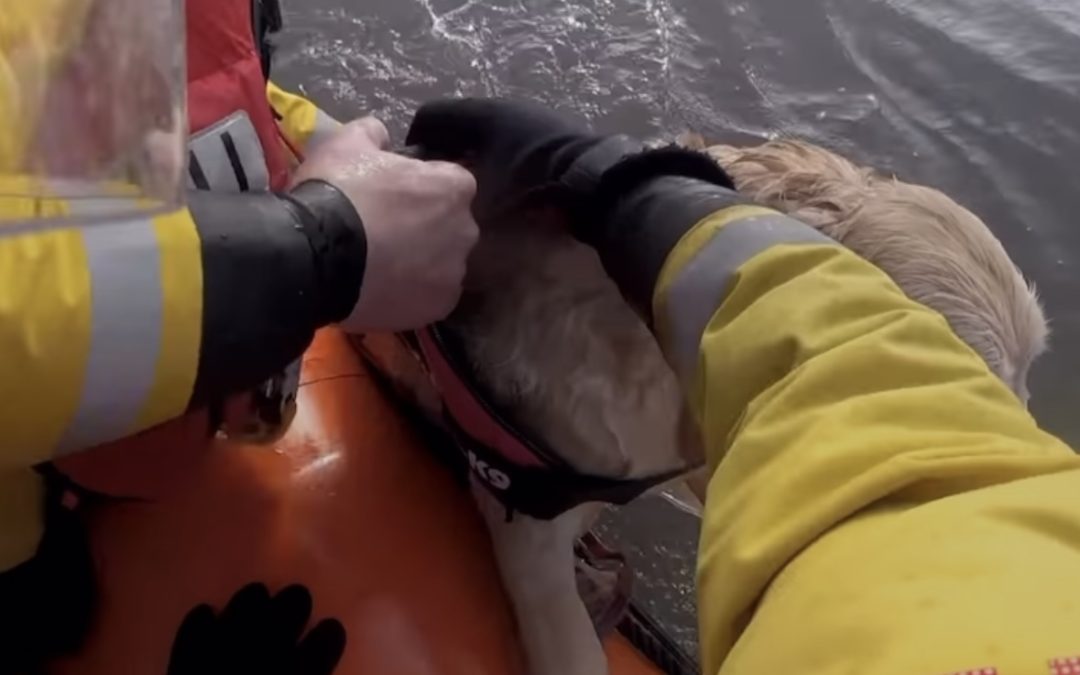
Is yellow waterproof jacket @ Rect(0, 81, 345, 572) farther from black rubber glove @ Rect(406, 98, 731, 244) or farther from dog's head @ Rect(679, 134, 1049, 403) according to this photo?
dog's head @ Rect(679, 134, 1049, 403)

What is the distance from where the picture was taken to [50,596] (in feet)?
3.32

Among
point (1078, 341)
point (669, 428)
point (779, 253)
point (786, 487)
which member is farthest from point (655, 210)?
point (1078, 341)

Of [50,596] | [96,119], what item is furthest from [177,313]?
[50,596]

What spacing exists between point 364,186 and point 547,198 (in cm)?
15

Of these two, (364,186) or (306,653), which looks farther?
(306,653)

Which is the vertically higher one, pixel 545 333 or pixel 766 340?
pixel 766 340

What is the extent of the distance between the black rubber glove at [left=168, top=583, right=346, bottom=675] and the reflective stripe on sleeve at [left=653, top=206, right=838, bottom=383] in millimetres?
409

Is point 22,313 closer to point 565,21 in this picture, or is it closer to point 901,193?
point 901,193

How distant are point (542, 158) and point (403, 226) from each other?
137mm

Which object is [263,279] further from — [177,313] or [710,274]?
[710,274]

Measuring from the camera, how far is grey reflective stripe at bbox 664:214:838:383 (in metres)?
0.74

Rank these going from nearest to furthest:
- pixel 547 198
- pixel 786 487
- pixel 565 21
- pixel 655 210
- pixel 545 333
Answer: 1. pixel 786 487
2. pixel 655 210
3. pixel 547 198
4. pixel 545 333
5. pixel 565 21

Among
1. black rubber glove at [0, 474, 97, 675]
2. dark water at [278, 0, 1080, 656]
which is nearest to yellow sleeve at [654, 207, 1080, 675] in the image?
black rubber glove at [0, 474, 97, 675]

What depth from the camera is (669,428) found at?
120cm
